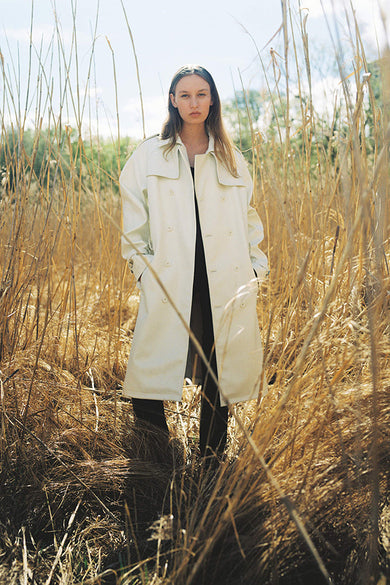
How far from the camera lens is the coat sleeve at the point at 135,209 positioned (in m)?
1.73

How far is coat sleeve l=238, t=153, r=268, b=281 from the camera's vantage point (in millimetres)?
1837

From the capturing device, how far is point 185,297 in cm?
169

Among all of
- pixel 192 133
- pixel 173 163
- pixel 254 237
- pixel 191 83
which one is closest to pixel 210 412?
pixel 254 237

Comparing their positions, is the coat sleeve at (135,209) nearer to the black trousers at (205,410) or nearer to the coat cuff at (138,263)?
the coat cuff at (138,263)

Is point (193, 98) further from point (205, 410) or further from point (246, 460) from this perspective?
point (246, 460)

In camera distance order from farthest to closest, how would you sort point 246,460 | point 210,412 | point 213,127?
point 213,127, point 210,412, point 246,460

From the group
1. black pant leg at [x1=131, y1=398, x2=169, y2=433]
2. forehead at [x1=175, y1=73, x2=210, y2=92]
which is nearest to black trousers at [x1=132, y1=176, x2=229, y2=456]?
black pant leg at [x1=131, y1=398, x2=169, y2=433]

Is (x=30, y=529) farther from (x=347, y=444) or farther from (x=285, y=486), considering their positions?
(x=347, y=444)

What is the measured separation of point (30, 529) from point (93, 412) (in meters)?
0.49

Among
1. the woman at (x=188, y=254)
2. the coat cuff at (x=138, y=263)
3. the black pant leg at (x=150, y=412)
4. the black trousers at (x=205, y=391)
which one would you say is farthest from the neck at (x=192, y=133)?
the black pant leg at (x=150, y=412)

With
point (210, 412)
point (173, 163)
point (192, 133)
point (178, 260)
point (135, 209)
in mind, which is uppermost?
point (192, 133)

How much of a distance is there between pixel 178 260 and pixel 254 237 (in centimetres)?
33

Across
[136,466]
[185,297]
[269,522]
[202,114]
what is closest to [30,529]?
[136,466]

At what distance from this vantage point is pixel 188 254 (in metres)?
1.71
